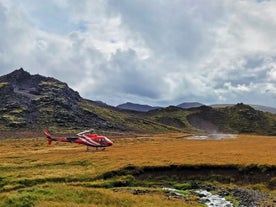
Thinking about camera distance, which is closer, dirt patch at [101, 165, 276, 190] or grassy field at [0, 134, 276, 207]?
Answer: grassy field at [0, 134, 276, 207]

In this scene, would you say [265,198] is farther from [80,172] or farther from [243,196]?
[80,172]

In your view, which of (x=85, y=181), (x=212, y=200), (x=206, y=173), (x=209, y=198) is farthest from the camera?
(x=206, y=173)

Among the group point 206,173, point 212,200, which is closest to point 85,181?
point 206,173

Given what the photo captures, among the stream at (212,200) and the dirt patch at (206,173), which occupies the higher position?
the dirt patch at (206,173)

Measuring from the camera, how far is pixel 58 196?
133ft

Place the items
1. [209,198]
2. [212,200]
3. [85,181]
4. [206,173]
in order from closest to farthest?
[212,200], [209,198], [85,181], [206,173]

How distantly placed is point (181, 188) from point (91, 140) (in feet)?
127

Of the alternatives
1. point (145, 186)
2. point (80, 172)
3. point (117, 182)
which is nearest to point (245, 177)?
point (145, 186)

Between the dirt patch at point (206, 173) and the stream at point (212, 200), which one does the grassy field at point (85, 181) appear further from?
the stream at point (212, 200)

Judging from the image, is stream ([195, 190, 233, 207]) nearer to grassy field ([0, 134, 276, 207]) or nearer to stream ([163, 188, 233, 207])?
stream ([163, 188, 233, 207])

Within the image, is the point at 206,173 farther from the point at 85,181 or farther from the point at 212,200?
the point at 85,181

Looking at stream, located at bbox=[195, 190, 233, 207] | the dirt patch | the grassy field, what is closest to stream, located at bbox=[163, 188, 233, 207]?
stream, located at bbox=[195, 190, 233, 207]

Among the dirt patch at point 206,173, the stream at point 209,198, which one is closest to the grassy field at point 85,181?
the dirt patch at point 206,173

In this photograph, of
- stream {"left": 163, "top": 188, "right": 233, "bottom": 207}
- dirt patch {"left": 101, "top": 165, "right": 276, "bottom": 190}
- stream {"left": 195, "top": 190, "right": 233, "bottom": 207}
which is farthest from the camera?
dirt patch {"left": 101, "top": 165, "right": 276, "bottom": 190}
